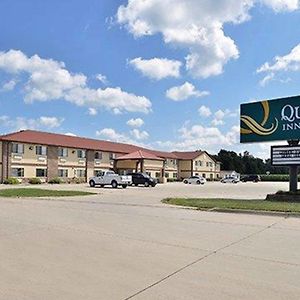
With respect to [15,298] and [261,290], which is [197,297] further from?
[15,298]

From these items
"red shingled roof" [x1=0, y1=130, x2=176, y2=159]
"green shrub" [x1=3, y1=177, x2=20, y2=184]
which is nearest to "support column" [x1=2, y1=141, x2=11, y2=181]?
"green shrub" [x1=3, y1=177, x2=20, y2=184]

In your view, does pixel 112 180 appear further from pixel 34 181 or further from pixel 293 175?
pixel 293 175

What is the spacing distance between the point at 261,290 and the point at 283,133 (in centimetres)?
1929

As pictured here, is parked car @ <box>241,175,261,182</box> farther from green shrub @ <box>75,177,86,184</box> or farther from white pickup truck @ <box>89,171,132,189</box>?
white pickup truck @ <box>89,171,132,189</box>

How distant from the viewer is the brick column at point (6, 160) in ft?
152

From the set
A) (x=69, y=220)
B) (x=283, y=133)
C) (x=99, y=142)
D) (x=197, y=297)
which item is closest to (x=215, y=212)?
(x=69, y=220)

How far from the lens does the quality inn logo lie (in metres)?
24.0

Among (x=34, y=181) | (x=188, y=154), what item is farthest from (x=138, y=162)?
(x=188, y=154)

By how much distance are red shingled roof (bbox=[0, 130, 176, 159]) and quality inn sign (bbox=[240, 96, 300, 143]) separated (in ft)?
103

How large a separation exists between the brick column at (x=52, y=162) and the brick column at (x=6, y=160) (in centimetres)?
627

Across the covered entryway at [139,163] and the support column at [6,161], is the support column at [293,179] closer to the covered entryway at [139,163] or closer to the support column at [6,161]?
the support column at [6,161]

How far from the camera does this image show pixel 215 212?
1620cm

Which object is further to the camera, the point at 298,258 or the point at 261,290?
the point at 298,258

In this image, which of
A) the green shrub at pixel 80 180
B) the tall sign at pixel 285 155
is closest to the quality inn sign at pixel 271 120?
the tall sign at pixel 285 155
